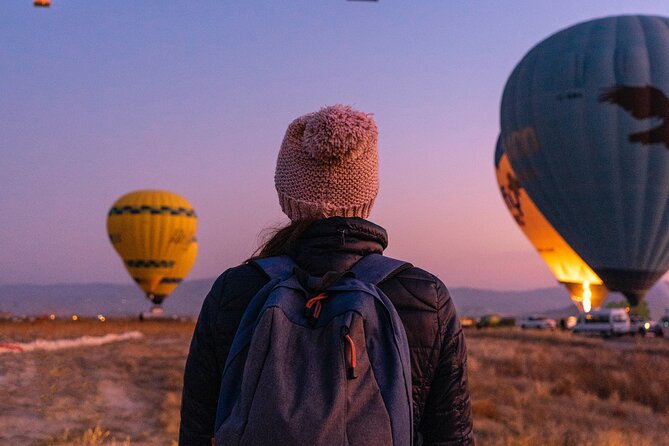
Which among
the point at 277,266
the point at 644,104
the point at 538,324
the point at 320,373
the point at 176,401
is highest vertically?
the point at 644,104

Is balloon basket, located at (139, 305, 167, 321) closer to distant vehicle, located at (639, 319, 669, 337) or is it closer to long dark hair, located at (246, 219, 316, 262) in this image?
distant vehicle, located at (639, 319, 669, 337)

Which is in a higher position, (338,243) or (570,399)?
(338,243)

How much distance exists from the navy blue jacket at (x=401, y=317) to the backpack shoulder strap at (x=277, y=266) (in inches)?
1.0

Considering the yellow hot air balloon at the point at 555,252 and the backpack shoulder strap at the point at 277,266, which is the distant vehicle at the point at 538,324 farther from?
the backpack shoulder strap at the point at 277,266

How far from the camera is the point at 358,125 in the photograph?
2.08 meters

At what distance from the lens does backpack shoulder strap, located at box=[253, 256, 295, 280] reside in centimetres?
198

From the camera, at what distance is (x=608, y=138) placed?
31.6 metres

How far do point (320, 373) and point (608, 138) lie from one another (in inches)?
1269

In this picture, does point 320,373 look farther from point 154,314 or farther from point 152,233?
point 154,314

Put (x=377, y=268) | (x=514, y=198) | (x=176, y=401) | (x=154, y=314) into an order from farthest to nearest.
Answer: (x=154, y=314), (x=514, y=198), (x=176, y=401), (x=377, y=268)

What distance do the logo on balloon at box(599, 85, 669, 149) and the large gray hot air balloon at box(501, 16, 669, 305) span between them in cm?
4

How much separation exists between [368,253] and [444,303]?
24 cm

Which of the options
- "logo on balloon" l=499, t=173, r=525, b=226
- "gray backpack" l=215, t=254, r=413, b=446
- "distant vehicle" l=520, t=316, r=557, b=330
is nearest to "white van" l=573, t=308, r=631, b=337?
"logo on balloon" l=499, t=173, r=525, b=226

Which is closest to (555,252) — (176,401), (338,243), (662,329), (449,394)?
(662,329)
